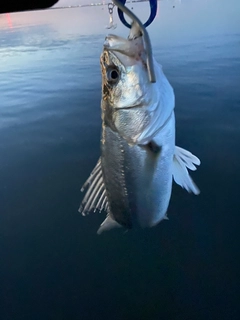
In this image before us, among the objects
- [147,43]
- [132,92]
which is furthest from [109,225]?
[147,43]

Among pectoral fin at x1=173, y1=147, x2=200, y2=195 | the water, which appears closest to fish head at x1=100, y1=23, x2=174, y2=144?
pectoral fin at x1=173, y1=147, x2=200, y2=195

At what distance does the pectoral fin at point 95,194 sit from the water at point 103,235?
2.05 m

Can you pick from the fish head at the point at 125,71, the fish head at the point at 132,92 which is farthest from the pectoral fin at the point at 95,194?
the fish head at the point at 125,71

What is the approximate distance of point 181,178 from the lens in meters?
1.65

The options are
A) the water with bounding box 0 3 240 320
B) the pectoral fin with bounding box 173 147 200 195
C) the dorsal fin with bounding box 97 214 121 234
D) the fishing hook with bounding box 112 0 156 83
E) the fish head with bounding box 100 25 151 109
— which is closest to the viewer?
the fishing hook with bounding box 112 0 156 83

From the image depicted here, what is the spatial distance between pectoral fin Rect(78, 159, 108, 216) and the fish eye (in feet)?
1.68

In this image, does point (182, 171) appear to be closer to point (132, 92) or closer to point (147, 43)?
point (132, 92)

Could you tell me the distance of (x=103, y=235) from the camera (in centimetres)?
400

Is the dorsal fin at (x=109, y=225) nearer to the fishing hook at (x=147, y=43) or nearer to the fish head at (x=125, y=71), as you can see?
the fish head at (x=125, y=71)

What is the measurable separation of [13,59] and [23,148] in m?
8.13

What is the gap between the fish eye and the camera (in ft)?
4.28

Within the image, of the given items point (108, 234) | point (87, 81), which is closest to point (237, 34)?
point (87, 81)

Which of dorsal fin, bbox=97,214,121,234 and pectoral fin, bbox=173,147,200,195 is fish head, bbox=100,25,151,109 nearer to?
pectoral fin, bbox=173,147,200,195

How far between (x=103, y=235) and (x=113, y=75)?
3.01m
